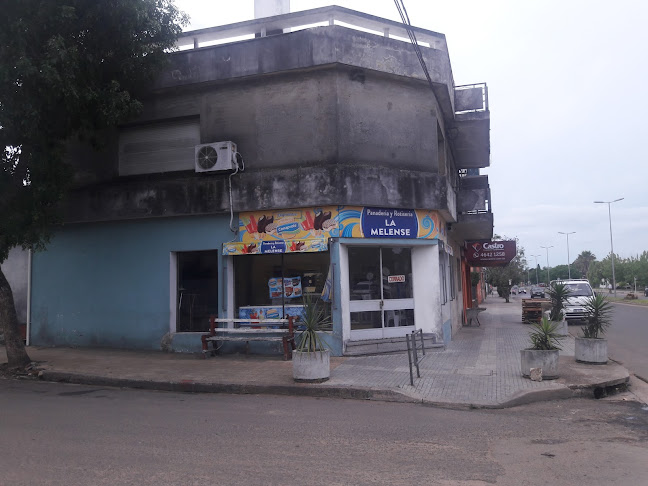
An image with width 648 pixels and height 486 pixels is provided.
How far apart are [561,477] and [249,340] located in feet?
26.5

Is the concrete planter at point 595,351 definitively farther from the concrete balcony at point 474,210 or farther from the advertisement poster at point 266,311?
the concrete balcony at point 474,210

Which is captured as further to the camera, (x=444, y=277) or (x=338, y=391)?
(x=444, y=277)

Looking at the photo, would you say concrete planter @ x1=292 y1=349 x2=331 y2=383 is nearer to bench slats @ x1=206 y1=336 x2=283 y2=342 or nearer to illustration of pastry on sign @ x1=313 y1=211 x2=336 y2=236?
bench slats @ x1=206 y1=336 x2=283 y2=342

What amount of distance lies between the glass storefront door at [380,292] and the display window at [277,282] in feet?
2.66

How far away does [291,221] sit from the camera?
12.7 m

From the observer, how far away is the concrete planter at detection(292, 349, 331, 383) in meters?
9.45

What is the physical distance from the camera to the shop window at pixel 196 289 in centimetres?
1351

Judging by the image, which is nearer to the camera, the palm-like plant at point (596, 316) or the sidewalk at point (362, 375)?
the sidewalk at point (362, 375)

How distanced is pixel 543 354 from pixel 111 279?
10730 millimetres

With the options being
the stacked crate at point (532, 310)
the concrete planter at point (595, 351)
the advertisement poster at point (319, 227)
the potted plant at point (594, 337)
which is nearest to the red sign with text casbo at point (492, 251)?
the stacked crate at point (532, 310)

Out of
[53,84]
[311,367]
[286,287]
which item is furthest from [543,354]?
[53,84]

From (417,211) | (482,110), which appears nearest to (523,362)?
(417,211)

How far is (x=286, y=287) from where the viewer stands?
12922 millimetres

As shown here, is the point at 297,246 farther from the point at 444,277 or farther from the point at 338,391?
the point at 444,277
